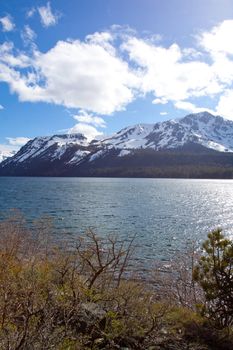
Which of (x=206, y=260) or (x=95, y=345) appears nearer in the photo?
(x=95, y=345)

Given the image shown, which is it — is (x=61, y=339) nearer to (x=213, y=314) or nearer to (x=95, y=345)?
(x=95, y=345)

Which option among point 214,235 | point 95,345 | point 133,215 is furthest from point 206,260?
point 133,215

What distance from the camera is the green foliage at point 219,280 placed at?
12852mm

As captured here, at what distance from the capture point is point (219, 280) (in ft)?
42.7

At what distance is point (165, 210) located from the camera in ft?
277

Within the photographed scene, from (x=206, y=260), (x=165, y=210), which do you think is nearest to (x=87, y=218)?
(x=165, y=210)

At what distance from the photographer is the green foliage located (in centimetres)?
1285

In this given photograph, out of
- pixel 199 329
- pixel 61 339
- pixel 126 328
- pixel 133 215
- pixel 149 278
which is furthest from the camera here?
pixel 133 215

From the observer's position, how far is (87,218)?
2670 inches

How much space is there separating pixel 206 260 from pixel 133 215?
201ft

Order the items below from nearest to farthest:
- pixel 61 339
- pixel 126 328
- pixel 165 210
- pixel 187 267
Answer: pixel 61 339
pixel 126 328
pixel 187 267
pixel 165 210

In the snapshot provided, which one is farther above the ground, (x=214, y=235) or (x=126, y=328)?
(x=214, y=235)

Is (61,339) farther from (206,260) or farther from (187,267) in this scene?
(187,267)

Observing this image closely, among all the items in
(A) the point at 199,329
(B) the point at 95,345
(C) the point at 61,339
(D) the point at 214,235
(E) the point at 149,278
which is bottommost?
(E) the point at 149,278
